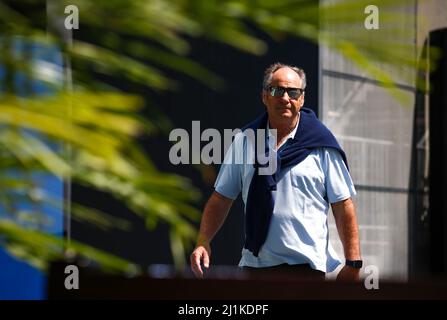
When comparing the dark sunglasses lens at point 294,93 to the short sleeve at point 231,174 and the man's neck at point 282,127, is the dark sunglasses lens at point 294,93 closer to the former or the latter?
the man's neck at point 282,127

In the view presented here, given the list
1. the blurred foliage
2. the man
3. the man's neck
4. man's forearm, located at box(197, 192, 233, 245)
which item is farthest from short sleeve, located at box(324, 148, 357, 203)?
the blurred foliage

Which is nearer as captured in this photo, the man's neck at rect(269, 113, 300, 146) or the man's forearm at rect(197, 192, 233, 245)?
the man's neck at rect(269, 113, 300, 146)

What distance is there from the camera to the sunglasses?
356 cm

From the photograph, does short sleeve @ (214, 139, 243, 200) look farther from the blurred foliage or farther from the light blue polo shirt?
the blurred foliage

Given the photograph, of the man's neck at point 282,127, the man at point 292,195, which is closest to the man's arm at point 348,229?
the man at point 292,195

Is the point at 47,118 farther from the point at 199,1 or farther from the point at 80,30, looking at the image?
the point at 80,30

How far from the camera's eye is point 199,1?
0.66 metres

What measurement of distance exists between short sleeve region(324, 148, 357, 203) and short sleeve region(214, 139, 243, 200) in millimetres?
298

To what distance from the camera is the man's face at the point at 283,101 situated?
3570mm

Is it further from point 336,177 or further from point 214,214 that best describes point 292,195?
point 214,214

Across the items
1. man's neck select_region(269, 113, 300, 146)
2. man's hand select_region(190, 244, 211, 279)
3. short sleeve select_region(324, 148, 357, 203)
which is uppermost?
man's neck select_region(269, 113, 300, 146)

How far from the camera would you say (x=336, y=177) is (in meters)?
3.59
